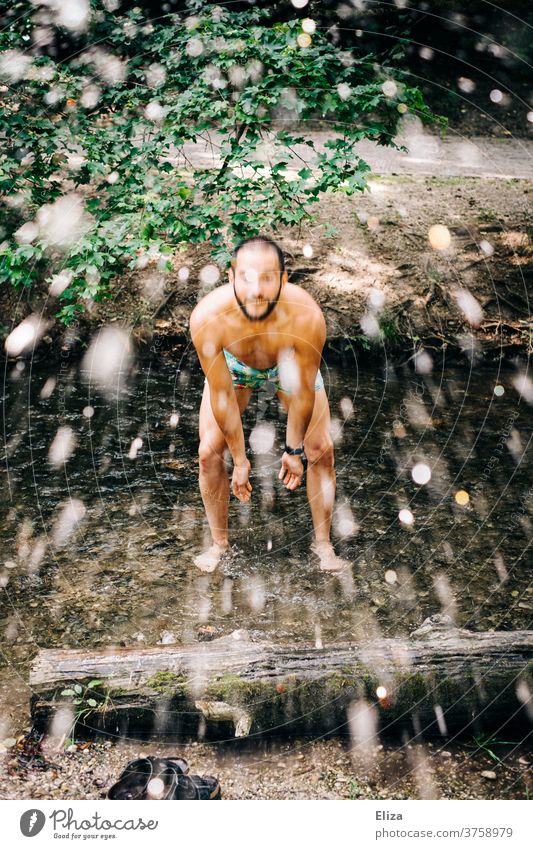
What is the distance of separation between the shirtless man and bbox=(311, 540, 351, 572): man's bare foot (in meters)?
0.28

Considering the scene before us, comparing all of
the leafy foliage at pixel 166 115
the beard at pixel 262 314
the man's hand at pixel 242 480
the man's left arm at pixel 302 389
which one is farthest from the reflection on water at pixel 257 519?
the beard at pixel 262 314

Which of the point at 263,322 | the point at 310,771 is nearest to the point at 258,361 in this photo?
the point at 263,322

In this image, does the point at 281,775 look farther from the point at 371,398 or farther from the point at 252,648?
the point at 371,398

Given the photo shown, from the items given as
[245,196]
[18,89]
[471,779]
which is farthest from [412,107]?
[471,779]

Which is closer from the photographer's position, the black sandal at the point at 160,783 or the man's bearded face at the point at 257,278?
the black sandal at the point at 160,783

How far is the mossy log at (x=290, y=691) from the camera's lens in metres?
2.44

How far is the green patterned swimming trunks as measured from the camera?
9.86 ft

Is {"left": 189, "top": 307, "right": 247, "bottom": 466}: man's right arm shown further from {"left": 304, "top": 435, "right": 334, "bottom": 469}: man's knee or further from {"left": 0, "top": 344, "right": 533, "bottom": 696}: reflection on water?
{"left": 0, "top": 344, "right": 533, "bottom": 696}: reflection on water

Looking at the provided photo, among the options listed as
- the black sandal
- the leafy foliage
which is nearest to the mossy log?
the black sandal

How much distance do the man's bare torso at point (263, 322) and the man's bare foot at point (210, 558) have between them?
1156 mm

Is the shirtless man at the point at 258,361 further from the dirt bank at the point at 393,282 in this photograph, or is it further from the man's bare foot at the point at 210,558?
the dirt bank at the point at 393,282

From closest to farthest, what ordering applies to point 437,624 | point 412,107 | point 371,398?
point 437,624
point 412,107
point 371,398

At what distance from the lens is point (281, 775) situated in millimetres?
2402

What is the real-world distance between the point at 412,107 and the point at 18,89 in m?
2.14
